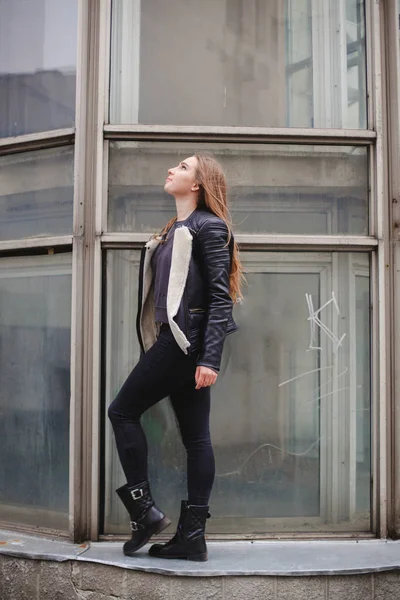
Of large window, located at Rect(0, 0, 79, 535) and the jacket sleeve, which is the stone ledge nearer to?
large window, located at Rect(0, 0, 79, 535)

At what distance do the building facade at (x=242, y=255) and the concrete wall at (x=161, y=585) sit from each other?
1.11 feet

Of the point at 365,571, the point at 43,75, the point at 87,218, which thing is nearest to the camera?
the point at 365,571

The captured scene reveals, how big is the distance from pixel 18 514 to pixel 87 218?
5.62 feet

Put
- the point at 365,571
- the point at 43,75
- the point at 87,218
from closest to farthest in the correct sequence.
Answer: the point at 365,571, the point at 87,218, the point at 43,75

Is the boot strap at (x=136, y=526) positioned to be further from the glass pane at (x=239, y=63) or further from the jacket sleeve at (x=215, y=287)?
the glass pane at (x=239, y=63)

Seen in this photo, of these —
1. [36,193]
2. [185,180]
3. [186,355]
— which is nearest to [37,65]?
[36,193]

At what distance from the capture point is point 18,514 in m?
4.36

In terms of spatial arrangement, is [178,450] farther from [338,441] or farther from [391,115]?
[391,115]

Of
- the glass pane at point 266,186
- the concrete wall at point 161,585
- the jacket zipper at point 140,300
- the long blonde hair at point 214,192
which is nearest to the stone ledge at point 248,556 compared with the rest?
the concrete wall at point 161,585

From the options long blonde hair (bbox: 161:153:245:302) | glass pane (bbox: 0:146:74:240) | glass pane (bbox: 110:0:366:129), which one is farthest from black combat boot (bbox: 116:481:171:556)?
glass pane (bbox: 110:0:366:129)

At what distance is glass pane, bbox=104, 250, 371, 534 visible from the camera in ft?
13.8

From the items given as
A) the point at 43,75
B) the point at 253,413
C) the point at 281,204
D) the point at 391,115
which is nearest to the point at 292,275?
the point at 281,204

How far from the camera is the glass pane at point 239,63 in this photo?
4.32 metres

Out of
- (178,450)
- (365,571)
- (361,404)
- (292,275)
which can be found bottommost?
(365,571)
